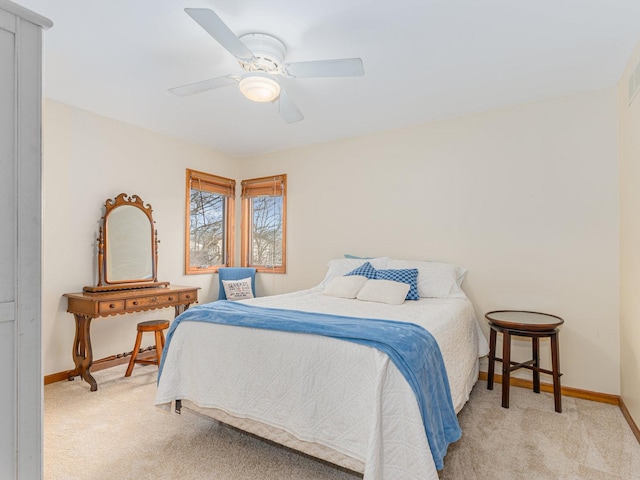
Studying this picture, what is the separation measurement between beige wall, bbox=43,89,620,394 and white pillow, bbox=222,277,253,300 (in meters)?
0.47

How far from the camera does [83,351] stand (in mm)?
3205

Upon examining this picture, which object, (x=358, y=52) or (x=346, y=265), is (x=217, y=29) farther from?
(x=346, y=265)

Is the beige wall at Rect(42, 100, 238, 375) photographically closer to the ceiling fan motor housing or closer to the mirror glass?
the mirror glass

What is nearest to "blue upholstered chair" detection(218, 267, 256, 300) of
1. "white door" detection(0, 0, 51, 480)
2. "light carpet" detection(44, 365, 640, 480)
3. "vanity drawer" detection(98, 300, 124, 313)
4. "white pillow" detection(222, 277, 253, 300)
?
"white pillow" detection(222, 277, 253, 300)

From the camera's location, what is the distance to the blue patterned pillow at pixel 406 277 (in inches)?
123

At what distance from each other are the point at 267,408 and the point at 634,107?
3.03m

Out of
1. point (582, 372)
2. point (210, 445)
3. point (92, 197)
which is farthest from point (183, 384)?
point (582, 372)

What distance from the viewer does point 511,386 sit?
3.18 m

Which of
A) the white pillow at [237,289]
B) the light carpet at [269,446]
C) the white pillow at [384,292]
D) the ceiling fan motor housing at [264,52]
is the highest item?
the ceiling fan motor housing at [264,52]

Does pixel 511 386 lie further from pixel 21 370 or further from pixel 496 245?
pixel 21 370

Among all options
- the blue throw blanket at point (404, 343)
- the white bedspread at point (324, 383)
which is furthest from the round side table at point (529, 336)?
the blue throw blanket at point (404, 343)

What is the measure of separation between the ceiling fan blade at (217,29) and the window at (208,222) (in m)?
2.67

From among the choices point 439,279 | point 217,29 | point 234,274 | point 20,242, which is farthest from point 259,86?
point 234,274

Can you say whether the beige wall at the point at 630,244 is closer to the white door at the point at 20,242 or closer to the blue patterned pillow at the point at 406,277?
the blue patterned pillow at the point at 406,277
